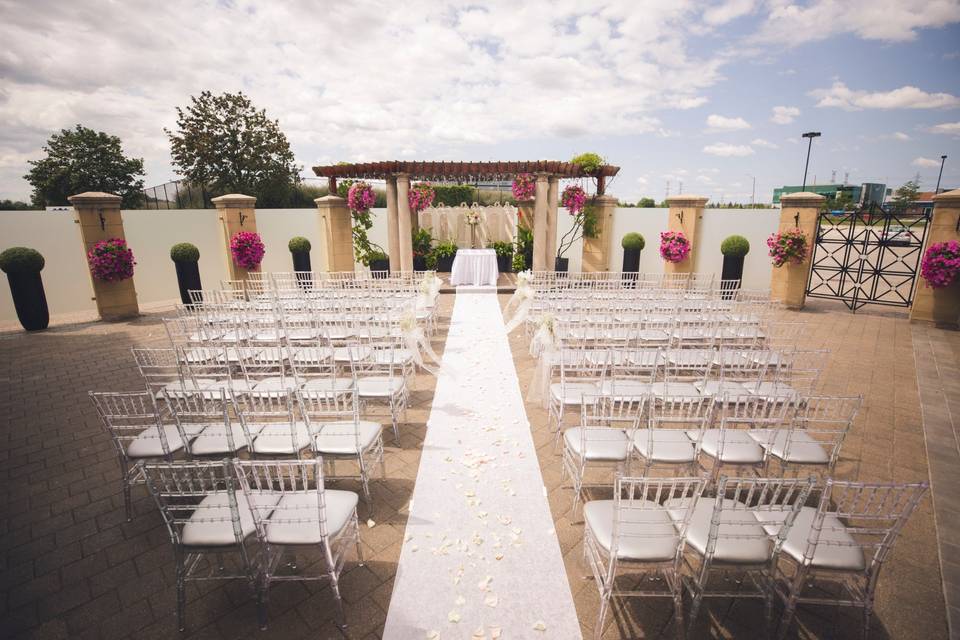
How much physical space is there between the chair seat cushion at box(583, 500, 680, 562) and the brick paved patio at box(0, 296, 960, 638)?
0.49 metres

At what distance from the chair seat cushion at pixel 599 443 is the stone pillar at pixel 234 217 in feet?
37.3

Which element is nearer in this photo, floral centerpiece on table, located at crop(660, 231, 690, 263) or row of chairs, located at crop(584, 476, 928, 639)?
row of chairs, located at crop(584, 476, 928, 639)

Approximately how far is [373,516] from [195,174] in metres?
27.3

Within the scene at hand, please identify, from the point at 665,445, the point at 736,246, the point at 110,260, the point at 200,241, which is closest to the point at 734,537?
the point at 665,445

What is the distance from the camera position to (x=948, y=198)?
898cm

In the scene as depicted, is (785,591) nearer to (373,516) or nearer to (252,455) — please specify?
(373,516)

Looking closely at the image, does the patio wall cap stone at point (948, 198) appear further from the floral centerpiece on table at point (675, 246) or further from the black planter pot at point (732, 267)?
the floral centerpiece on table at point (675, 246)

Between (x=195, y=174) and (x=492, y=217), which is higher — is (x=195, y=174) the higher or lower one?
the higher one

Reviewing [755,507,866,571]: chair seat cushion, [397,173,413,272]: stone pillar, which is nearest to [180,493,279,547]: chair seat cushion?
[755,507,866,571]: chair seat cushion

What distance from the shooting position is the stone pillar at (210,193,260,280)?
38.8 ft

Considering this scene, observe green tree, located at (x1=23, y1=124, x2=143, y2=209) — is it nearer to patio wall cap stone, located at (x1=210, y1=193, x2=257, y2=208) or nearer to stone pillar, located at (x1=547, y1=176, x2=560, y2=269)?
patio wall cap stone, located at (x1=210, y1=193, x2=257, y2=208)

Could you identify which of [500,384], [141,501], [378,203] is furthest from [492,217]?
[141,501]

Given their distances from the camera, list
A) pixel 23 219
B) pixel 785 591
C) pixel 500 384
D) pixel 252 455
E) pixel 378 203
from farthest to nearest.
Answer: pixel 378 203 → pixel 23 219 → pixel 500 384 → pixel 252 455 → pixel 785 591

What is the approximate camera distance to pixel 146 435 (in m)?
3.69
